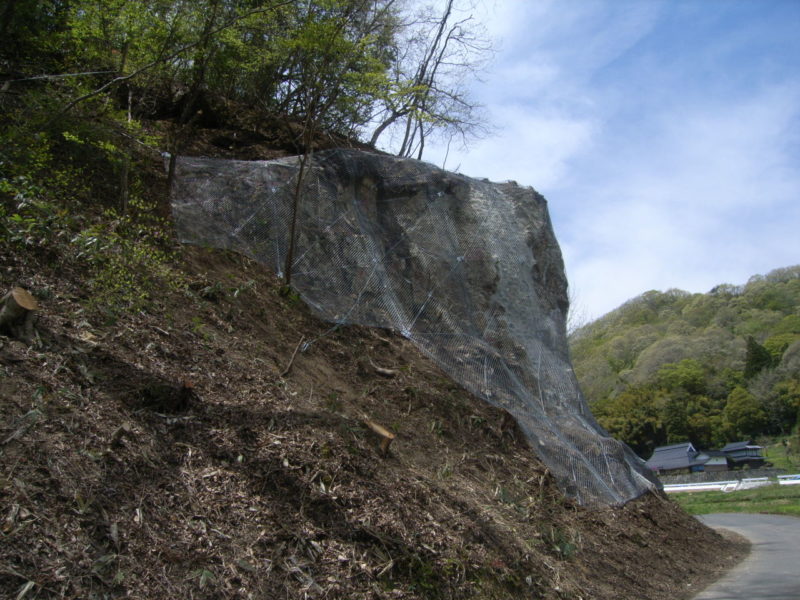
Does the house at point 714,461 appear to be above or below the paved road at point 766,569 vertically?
below

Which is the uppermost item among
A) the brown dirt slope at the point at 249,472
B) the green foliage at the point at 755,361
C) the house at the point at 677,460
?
the green foliage at the point at 755,361

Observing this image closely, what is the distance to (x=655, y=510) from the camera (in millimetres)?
10297

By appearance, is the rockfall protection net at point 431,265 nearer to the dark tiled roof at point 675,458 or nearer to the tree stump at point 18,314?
the tree stump at point 18,314

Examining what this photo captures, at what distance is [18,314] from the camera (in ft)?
15.2

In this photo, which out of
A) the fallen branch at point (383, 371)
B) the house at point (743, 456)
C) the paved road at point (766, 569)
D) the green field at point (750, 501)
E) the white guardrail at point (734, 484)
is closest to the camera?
the paved road at point (766, 569)

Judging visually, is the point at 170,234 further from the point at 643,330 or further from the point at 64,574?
the point at 643,330

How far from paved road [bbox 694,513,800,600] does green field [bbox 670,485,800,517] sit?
522 cm

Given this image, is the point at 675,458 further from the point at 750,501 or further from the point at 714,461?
the point at 750,501

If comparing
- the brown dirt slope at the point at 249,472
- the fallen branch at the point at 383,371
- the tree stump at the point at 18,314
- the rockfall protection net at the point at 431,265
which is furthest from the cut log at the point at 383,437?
the tree stump at the point at 18,314

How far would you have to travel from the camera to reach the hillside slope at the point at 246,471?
12.0ft

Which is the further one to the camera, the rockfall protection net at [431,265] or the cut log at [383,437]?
the rockfall protection net at [431,265]

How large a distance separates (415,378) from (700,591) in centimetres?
422

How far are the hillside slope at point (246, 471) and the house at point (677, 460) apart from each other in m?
38.8

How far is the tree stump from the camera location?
181 inches
